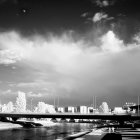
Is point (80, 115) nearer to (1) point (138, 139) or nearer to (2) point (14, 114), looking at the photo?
(2) point (14, 114)

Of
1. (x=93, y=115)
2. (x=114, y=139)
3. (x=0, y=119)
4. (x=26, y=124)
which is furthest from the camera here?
(x=0, y=119)

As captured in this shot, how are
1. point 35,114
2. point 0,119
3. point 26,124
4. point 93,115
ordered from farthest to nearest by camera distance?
point 0,119 → point 26,124 → point 35,114 → point 93,115

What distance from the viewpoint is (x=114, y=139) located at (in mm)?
61938

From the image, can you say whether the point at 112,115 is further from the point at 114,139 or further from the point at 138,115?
the point at 114,139

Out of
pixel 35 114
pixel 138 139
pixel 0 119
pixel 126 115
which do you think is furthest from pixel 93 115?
pixel 0 119

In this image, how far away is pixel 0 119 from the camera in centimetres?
19188

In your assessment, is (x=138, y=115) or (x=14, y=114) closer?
(x=138, y=115)

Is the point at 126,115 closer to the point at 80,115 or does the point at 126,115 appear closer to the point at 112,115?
the point at 112,115

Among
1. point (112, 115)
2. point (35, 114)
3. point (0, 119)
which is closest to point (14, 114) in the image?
point (35, 114)

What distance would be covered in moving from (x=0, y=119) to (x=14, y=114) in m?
69.6

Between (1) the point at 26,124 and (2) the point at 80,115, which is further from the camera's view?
(1) the point at 26,124

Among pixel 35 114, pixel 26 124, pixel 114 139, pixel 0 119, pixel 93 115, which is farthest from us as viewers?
pixel 0 119

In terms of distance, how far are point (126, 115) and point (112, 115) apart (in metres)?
6.72

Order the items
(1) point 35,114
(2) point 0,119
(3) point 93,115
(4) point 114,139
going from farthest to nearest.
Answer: (2) point 0,119, (1) point 35,114, (3) point 93,115, (4) point 114,139
